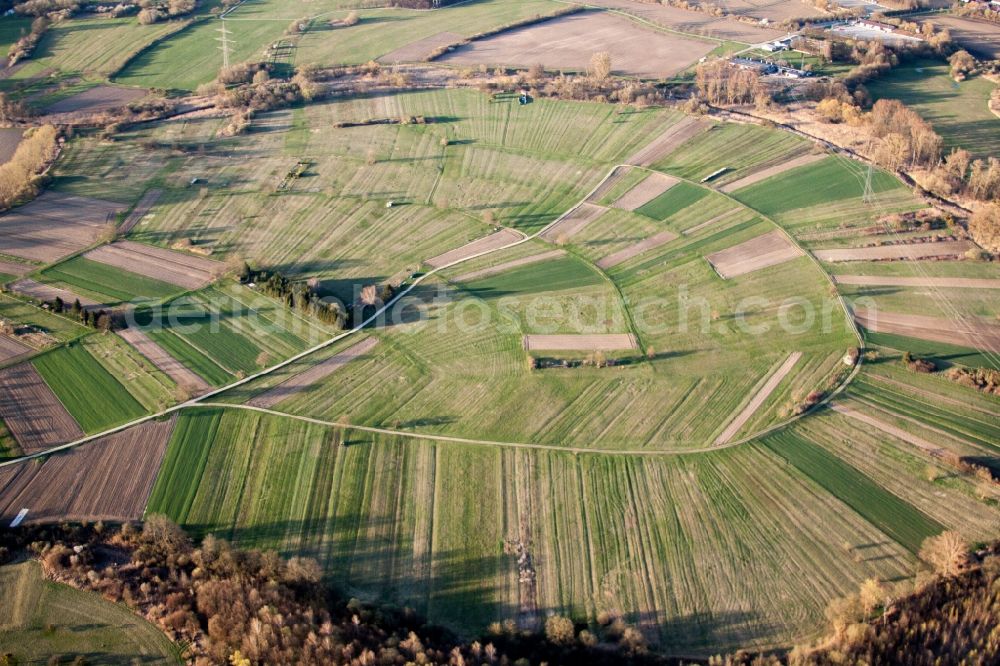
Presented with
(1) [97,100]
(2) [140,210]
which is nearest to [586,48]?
(1) [97,100]

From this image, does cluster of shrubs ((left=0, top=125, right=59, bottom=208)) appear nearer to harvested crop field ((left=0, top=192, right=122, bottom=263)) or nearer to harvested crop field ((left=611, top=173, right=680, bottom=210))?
harvested crop field ((left=0, top=192, right=122, bottom=263))

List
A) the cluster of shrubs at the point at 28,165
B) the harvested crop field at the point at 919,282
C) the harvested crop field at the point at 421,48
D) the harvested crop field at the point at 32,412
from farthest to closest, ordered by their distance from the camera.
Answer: the harvested crop field at the point at 421,48 < the cluster of shrubs at the point at 28,165 < the harvested crop field at the point at 919,282 < the harvested crop field at the point at 32,412

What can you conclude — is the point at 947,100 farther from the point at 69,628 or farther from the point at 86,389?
the point at 69,628

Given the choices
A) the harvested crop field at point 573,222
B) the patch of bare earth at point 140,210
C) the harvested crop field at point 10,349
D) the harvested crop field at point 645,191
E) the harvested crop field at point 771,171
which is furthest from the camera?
the harvested crop field at point 771,171

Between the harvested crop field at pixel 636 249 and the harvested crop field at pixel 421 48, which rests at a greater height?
the harvested crop field at pixel 421 48

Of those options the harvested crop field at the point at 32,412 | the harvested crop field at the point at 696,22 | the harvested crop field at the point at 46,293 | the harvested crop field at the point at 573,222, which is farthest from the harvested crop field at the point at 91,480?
Answer: the harvested crop field at the point at 696,22

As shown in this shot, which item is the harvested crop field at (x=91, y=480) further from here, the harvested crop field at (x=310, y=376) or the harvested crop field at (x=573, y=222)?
the harvested crop field at (x=573, y=222)

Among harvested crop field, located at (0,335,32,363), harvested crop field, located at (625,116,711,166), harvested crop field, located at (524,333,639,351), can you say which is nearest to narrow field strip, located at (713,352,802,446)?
harvested crop field, located at (524,333,639,351)
